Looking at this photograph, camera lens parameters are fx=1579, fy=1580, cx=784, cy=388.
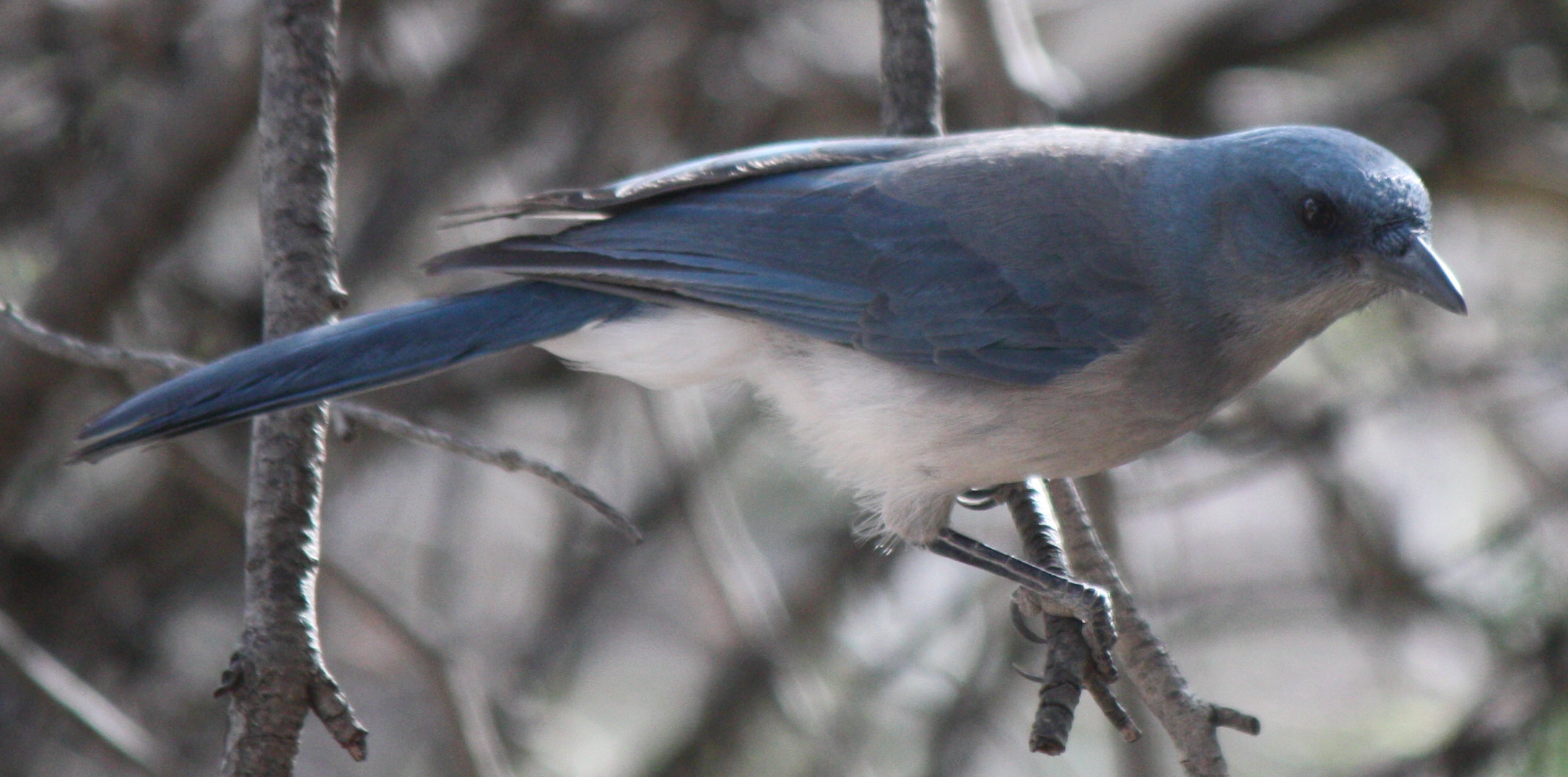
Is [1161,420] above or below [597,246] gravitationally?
below

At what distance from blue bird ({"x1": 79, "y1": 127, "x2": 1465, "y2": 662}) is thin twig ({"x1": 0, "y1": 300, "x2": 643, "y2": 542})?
0.22 m

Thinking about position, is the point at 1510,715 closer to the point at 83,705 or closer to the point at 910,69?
the point at 910,69

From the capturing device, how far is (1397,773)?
13.5 feet

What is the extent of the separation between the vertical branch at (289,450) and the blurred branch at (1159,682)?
1402mm

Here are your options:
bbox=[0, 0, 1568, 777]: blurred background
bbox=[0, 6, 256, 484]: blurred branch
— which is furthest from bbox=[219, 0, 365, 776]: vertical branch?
bbox=[0, 6, 256, 484]: blurred branch

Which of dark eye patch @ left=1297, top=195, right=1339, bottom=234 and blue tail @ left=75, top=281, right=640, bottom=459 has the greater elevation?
dark eye patch @ left=1297, top=195, right=1339, bottom=234

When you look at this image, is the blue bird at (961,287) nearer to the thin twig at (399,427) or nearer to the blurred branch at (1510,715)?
the thin twig at (399,427)

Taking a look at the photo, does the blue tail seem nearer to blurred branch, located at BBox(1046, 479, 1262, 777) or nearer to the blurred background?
the blurred background

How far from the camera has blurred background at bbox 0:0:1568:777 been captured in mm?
4262

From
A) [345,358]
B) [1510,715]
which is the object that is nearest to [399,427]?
[345,358]

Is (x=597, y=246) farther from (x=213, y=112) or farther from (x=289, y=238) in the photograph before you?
(x=213, y=112)

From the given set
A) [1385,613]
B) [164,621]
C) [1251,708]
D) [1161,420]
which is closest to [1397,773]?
[1385,613]

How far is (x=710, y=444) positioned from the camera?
524cm

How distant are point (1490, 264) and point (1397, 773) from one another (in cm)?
255
